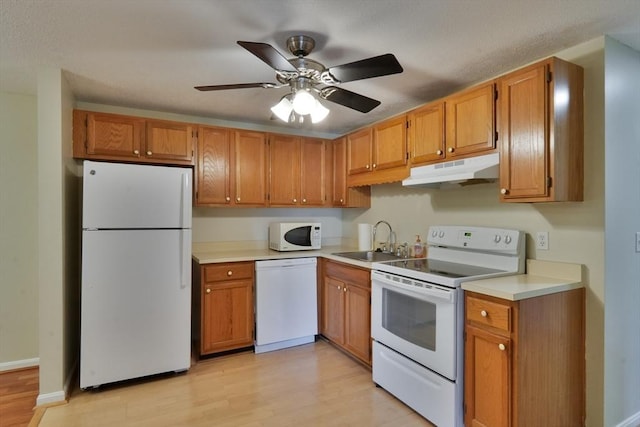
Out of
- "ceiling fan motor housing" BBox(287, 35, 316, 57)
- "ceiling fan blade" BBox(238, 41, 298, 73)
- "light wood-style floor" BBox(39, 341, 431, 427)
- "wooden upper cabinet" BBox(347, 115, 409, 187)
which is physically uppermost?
"ceiling fan motor housing" BBox(287, 35, 316, 57)

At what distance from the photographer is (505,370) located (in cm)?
179

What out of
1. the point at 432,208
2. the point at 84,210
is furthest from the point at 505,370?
the point at 84,210

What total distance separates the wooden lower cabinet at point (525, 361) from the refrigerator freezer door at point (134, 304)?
215cm

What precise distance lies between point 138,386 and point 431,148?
9.60ft

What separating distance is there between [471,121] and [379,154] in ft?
3.30

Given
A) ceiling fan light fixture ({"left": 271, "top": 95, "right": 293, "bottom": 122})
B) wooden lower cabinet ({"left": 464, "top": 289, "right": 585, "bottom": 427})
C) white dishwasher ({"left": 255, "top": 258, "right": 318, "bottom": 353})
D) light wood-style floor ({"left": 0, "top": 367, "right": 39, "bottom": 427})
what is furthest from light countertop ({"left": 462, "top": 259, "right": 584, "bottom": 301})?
light wood-style floor ({"left": 0, "top": 367, "right": 39, "bottom": 427})

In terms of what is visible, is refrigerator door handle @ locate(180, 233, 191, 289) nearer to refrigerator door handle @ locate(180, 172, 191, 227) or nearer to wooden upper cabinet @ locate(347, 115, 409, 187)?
refrigerator door handle @ locate(180, 172, 191, 227)

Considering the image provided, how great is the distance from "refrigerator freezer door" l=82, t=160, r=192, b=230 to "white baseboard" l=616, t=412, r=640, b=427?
10.5 ft

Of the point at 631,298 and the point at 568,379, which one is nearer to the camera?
the point at 568,379

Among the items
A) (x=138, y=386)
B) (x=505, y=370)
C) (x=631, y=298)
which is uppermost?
(x=631, y=298)

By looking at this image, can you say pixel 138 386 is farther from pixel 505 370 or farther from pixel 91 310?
pixel 505 370

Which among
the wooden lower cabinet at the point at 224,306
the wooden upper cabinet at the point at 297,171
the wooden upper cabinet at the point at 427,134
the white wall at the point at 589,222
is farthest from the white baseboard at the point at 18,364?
the white wall at the point at 589,222

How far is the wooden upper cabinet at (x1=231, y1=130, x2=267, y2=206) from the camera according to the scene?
3.44m

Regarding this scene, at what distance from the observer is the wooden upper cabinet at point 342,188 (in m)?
3.80
